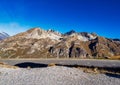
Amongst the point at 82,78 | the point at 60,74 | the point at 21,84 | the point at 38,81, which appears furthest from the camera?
the point at 60,74

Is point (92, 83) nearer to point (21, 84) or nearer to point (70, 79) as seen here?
point (70, 79)

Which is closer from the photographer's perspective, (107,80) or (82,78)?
(107,80)

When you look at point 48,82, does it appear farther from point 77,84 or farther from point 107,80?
point 107,80

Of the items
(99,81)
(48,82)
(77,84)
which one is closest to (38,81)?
(48,82)

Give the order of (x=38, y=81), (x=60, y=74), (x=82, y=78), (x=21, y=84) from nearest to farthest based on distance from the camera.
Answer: (x=21, y=84)
(x=38, y=81)
(x=82, y=78)
(x=60, y=74)

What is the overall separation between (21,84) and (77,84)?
5.33 m

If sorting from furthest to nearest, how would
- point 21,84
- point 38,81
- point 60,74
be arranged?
point 60,74, point 38,81, point 21,84

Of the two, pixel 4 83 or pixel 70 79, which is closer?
pixel 4 83

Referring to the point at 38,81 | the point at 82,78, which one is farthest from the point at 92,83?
the point at 38,81

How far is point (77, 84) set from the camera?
21.4 metres

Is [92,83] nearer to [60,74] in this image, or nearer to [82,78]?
[82,78]

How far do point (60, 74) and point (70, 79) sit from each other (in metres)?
3.01

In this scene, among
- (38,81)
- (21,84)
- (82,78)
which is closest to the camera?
(21,84)

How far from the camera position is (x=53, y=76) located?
25.8 metres
